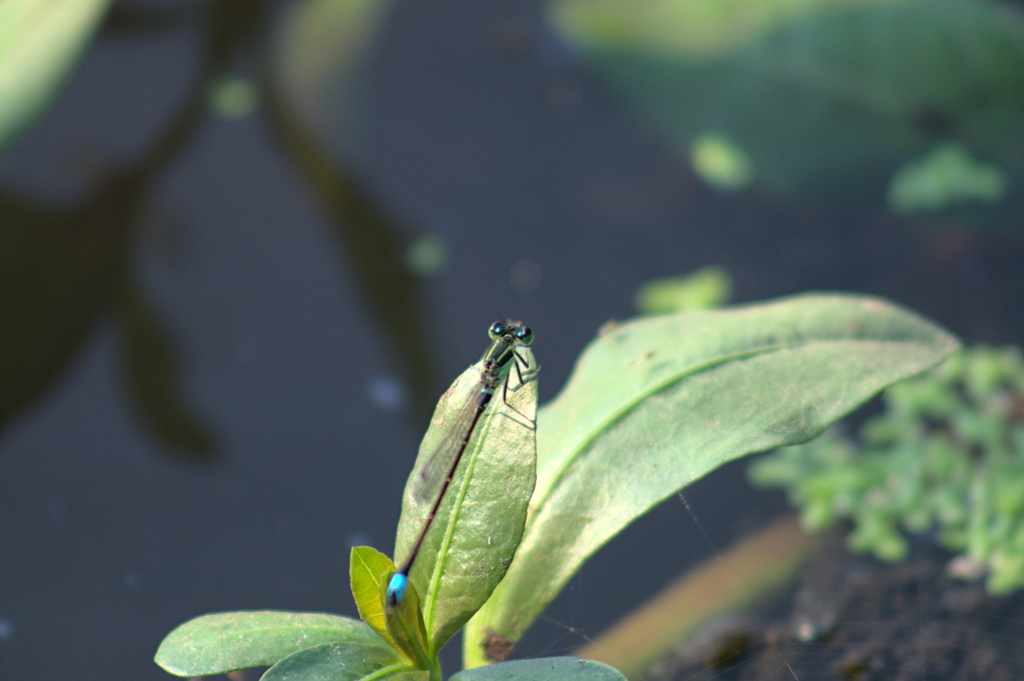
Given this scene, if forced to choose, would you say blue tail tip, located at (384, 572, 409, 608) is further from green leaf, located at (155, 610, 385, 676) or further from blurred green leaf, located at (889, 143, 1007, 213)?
blurred green leaf, located at (889, 143, 1007, 213)

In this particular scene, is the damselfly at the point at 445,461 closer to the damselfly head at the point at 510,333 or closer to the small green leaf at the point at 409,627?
the small green leaf at the point at 409,627

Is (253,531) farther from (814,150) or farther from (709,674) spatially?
(814,150)

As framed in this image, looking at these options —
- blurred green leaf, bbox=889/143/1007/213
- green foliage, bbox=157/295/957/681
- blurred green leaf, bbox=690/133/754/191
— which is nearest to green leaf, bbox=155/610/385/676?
green foliage, bbox=157/295/957/681

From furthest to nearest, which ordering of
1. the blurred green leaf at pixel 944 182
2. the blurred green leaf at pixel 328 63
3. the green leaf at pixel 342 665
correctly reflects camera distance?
1. the blurred green leaf at pixel 328 63
2. the blurred green leaf at pixel 944 182
3. the green leaf at pixel 342 665

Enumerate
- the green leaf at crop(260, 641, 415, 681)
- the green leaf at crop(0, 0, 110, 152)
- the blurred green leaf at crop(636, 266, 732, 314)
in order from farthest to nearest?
the blurred green leaf at crop(636, 266, 732, 314) → the green leaf at crop(0, 0, 110, 152) → the green leaf at crop(260, 641, 415, 681)

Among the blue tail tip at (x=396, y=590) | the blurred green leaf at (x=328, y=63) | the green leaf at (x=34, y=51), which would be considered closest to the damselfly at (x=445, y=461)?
the blue tail tip at (x=396, y=590)

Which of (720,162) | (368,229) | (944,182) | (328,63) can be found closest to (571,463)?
(368,229)

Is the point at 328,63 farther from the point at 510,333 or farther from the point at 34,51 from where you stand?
the point at 510,333
